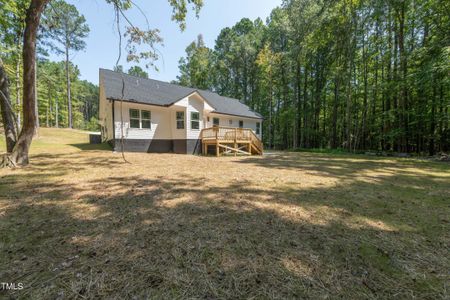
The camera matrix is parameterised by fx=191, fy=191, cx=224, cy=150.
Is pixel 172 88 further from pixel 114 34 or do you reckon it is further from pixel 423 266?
pixel 423 266

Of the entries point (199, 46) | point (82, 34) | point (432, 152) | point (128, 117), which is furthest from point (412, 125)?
point (82, 34)

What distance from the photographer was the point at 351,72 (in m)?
17.0

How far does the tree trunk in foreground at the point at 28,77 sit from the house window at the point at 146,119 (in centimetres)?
656

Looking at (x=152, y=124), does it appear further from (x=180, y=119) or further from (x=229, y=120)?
(x=229, y=120)

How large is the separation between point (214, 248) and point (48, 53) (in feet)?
84.8

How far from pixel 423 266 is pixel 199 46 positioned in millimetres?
34934

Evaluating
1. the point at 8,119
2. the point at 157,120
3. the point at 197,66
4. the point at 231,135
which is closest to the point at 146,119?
the point at 157,120

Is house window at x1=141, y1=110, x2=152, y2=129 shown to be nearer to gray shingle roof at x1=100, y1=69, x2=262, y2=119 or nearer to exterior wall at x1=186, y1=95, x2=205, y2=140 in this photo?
gray shingle roof at x1=100, y1=69, x2=262, y2=119

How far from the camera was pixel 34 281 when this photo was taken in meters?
1.70

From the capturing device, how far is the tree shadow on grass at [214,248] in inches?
65.9

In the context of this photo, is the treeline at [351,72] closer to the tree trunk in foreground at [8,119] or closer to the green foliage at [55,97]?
the tree trunk in foreground at [8,119]

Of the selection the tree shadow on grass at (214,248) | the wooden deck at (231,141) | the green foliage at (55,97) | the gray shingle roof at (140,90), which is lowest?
the tree shadow on grass at (214,248)

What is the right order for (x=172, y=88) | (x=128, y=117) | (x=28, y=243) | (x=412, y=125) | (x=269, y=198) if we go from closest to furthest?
(x=28, y=243)
(x=269, y=198)
(x=128, y=117)
(x=412, y=125)
(x=172, y=88)

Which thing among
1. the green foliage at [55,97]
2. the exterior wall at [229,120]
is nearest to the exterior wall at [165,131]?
the exterior wall at [229,120]
